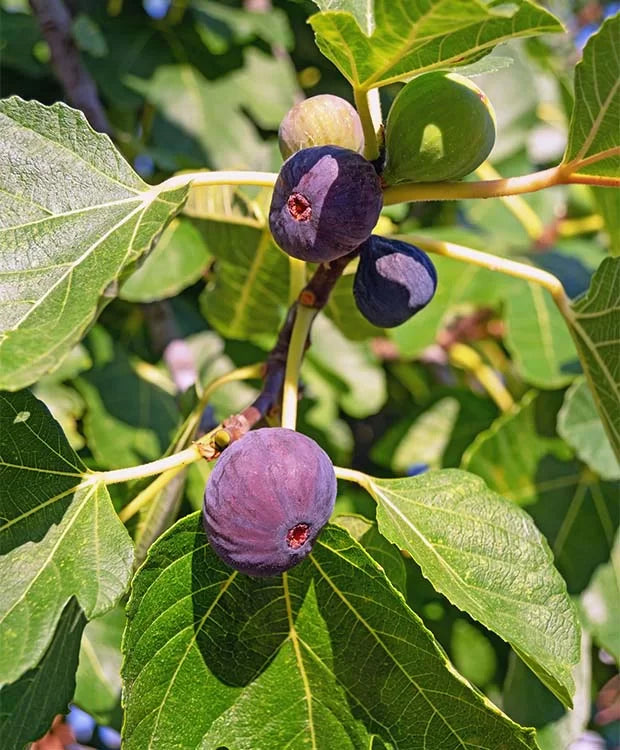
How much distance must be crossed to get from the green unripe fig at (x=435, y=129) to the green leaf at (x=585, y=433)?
31.3 inches

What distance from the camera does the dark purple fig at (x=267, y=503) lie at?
2.75 feet

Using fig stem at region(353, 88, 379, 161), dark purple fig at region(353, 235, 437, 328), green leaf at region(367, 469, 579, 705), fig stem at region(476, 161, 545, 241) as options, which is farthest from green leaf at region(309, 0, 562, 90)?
fig stem at region(476, 161, 545, 241)

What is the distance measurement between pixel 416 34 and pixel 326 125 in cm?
17

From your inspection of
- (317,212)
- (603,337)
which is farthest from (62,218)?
(603,337)

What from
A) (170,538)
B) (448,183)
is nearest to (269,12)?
(448,183)

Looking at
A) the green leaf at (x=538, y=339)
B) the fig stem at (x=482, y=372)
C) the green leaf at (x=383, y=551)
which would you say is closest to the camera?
the green leaf at (x=383, y=551)

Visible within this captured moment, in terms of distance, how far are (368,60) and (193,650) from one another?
0.65m

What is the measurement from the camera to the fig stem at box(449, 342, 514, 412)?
2153 millimetres

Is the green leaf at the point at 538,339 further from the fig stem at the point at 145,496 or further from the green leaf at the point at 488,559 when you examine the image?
the fig stem at the point at 145,496

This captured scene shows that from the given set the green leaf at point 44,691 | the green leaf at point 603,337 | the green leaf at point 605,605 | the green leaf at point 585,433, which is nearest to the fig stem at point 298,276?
the green leaf at point 603,337

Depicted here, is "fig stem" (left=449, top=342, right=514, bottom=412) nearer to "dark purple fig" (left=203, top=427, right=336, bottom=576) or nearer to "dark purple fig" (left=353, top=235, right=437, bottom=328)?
"dark purple fig" (left=353, top=235, right=437, bottom=328)

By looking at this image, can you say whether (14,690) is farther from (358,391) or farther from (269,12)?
(269,12)

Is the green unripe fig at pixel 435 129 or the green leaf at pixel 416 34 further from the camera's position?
the green unripe fig at pixel 435 129

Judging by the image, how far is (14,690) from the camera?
1006 mm
